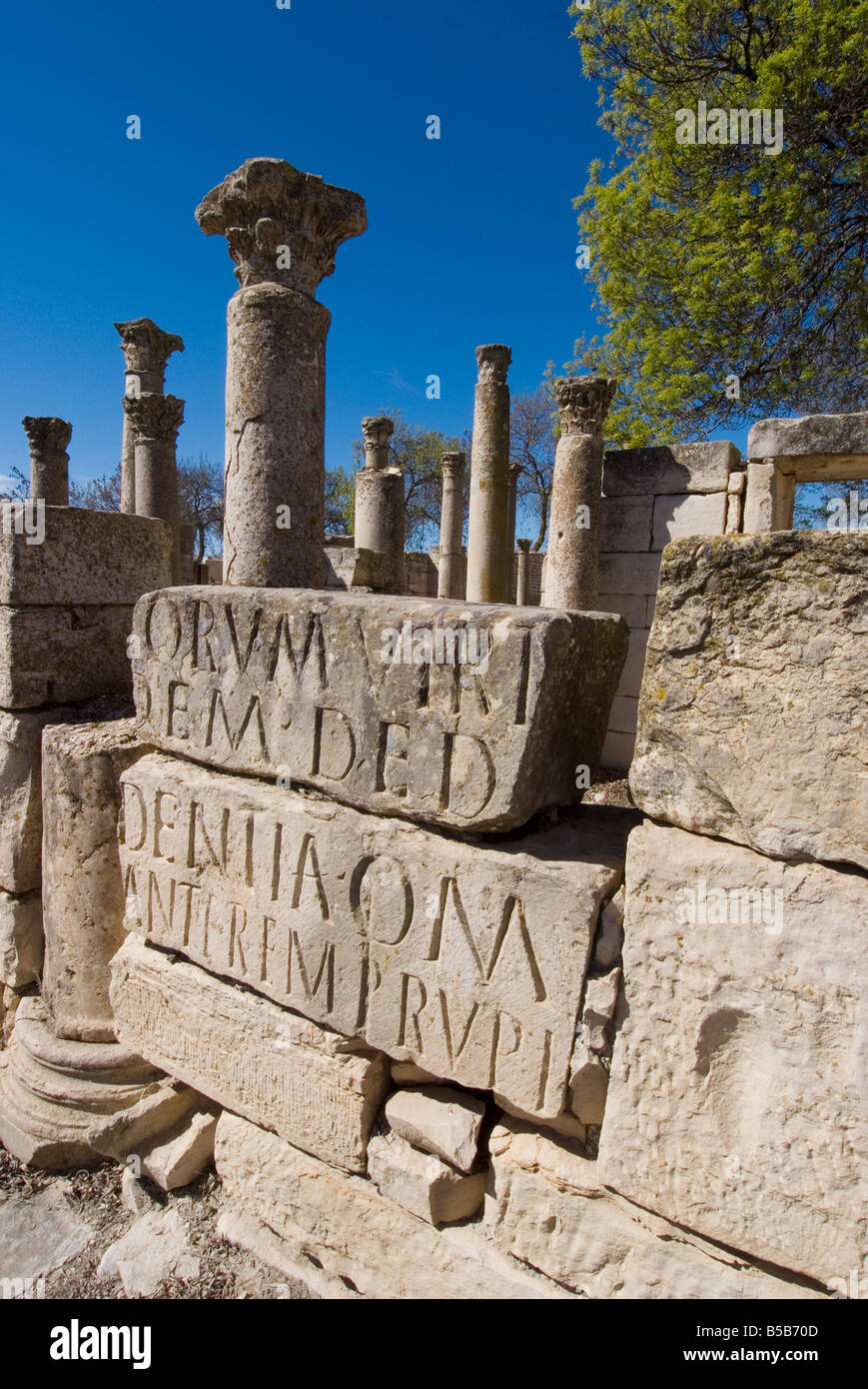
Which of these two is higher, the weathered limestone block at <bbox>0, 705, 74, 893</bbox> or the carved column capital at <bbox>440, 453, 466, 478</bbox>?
the carved column capital at <bbox>440, 453, 466, 478</bbox>

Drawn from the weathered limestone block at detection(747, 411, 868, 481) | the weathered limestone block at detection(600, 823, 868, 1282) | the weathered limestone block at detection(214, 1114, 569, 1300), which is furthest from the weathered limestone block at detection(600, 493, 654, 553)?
the weathered limestone block at detection(214, 1114, 569, 1300)

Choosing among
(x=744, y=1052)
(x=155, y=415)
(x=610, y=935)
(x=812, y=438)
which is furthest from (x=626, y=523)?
(x=155, y=415)

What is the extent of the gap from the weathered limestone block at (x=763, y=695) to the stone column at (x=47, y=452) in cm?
1270

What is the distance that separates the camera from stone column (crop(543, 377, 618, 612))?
24.1ft

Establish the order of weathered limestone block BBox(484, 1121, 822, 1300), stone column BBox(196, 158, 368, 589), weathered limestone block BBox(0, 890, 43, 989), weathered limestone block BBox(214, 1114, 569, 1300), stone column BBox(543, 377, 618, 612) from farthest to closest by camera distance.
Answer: stone column BBox(543, 377, 618, 612) → weathered limestone block BBox(0, 890, 43, 989) → stone column BBox(196, 158, 368, 589) → weathered limestone block BBox(214, 1114, 569, 1300) → weathered limestone block BBox(484, 1121, 822, 1300)

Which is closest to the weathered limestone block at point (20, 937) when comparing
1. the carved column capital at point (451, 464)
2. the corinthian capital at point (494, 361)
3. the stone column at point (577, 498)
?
the stone column at point (577, 498)

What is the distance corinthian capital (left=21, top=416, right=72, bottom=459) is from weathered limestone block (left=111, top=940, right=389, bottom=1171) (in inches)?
462

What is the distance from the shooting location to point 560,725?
197 cm

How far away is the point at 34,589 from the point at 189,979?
1727 millimetres

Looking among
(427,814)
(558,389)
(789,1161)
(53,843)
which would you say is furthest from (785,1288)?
(558,389)

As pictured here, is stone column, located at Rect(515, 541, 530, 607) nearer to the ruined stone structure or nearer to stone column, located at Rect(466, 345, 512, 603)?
stone column, located at Rect(466, 345, 512, 603)

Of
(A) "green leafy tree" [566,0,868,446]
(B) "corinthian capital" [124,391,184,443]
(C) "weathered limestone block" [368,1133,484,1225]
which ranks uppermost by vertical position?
(A) "green leafy tree" [566,0,868,446]

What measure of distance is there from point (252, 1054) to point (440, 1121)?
723 millimetres
